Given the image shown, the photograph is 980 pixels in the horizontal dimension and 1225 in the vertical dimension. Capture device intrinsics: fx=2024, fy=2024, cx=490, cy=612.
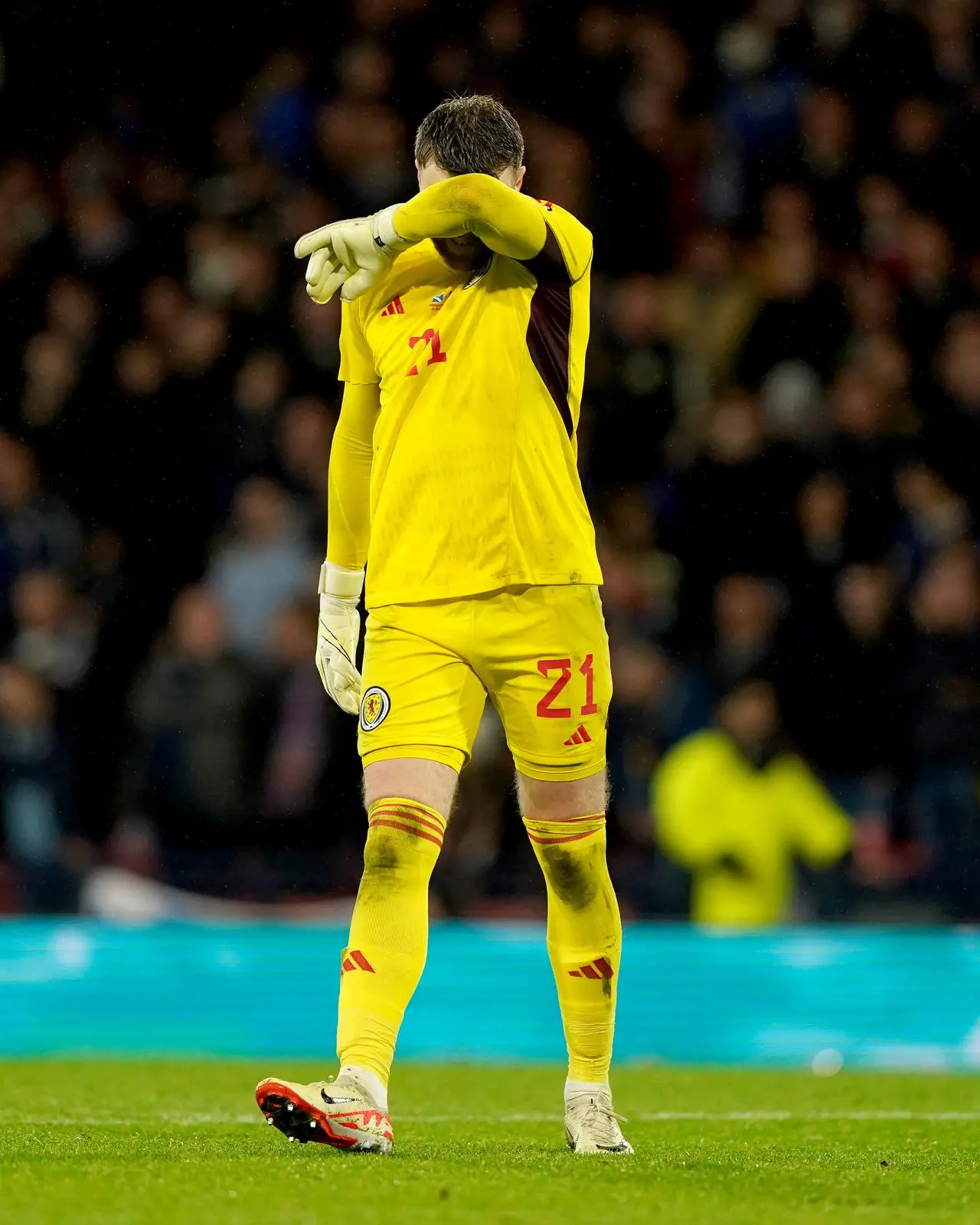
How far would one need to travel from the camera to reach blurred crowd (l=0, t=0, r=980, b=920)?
9.79 m

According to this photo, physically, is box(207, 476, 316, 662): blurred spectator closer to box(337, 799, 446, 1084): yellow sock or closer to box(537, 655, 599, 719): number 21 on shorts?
box(537, 655, 599, 719): number 21 on shorts

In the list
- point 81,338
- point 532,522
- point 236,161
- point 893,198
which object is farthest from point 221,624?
point 532,522

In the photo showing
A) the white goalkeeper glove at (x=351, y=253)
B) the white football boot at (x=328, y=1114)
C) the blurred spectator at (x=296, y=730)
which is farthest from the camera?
the blurred spectator at (x=296, y=730)

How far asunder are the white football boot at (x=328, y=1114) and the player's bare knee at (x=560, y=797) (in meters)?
0.81

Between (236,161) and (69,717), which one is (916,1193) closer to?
(69,717)

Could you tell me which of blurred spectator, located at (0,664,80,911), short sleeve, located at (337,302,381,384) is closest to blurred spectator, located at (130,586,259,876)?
blurred spectator, located at (0,664,80,911)

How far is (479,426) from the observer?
456cm

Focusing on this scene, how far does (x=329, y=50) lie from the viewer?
13.6m

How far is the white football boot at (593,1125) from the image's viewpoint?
4617 mm

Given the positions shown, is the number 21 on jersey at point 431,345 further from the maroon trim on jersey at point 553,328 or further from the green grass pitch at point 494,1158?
the green grass pitch at point 494,1158

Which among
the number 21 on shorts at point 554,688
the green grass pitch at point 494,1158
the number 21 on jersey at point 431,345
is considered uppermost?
the number 21 on jersey at point 431,345

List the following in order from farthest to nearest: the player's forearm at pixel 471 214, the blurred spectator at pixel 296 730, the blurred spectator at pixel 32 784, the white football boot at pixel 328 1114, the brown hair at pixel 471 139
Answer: the blurred spectator at pixel 296 730
the blurred spectator at pixel 32 784
the brown hair at pixel 471 139
the player's forearm at pixel 471 214
the white football boot at pixel 328 1114

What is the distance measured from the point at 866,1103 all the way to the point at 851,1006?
6.33 ft

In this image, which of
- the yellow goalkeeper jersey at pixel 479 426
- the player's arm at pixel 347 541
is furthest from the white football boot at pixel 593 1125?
the yellow goalkeeper jersey at pixel 479 426
